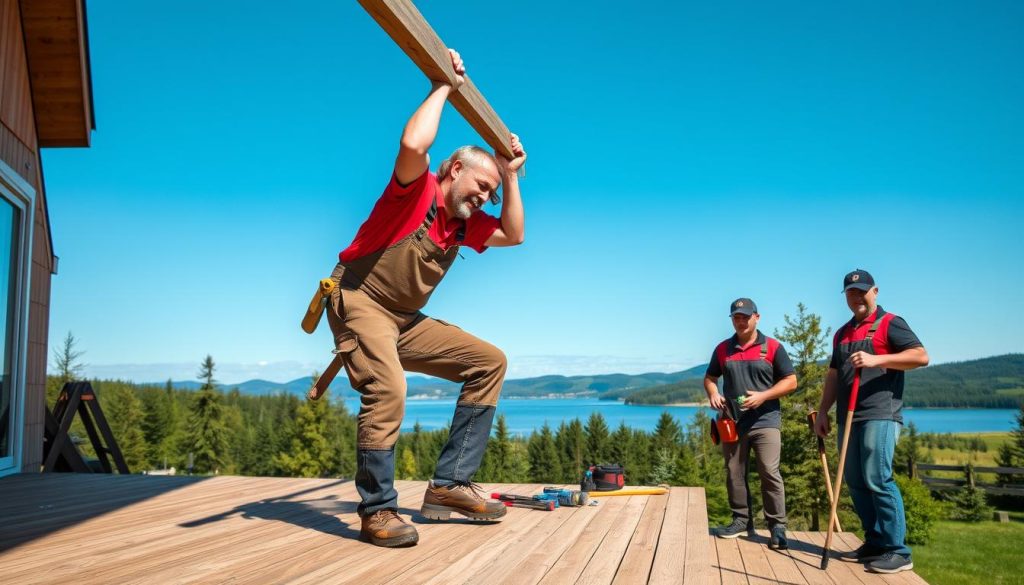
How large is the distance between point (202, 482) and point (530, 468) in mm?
62425

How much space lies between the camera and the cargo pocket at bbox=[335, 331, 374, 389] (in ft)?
10.4

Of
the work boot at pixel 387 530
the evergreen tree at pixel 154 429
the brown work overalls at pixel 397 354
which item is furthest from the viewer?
the evergreen tree at pixel 154 429

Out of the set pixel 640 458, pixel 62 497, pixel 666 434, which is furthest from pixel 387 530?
pixel 640 458

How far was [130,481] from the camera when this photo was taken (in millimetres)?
5777

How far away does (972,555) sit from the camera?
98.2 ft

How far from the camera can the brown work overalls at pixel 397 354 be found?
3.14 m

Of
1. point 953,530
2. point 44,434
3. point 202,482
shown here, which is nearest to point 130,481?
point 202,482

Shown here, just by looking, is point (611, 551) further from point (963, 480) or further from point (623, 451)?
point (623, 451)

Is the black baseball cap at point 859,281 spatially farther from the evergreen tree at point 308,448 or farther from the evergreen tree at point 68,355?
the evergreen tree at point 68,355

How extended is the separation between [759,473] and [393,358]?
8.78 feet

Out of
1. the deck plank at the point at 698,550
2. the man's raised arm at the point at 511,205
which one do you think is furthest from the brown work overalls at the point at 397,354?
the deck plank at the point at 698,550

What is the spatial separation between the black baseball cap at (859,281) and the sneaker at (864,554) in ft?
4.55

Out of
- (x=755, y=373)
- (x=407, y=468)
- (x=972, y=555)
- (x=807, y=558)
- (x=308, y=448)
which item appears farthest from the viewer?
(x=407, y=468)

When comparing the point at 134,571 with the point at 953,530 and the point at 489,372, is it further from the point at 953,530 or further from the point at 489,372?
the point at 953,530
